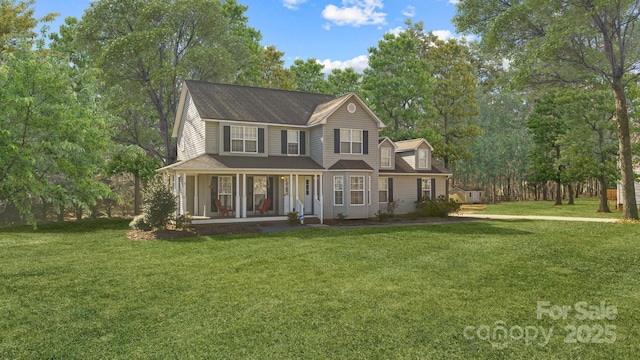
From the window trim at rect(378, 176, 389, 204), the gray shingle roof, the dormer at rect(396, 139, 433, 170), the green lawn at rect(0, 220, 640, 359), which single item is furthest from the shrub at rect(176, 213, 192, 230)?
the dormer at rect(396, 139, 433, 170)

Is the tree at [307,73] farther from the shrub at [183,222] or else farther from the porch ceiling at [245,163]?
the shrub at [183,222]

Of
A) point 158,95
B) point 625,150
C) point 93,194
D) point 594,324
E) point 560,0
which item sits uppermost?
point 560,0

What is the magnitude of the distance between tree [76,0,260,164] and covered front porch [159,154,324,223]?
970 cm

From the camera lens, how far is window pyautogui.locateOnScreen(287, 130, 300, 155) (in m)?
24.3

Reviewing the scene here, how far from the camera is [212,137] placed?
22.2 meters

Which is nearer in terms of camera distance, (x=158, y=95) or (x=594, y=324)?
(x=594, y=324)

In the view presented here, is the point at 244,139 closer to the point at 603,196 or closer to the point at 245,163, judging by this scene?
the point at 245,163

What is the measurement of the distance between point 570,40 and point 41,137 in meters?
24.7

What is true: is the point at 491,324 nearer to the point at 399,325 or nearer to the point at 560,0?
the point at 399,325

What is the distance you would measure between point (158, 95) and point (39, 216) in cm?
1288

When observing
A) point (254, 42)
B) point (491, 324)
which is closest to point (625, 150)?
point (491, 324)

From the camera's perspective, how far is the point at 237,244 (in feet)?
48.3

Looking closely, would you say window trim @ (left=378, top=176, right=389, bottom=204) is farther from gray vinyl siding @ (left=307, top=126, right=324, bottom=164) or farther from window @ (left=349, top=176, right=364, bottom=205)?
gray vinyl siding @ (left=307, top=126, right=324, bottom=164)

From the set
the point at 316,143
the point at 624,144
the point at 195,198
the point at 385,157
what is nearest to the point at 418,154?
the point at 385,157
